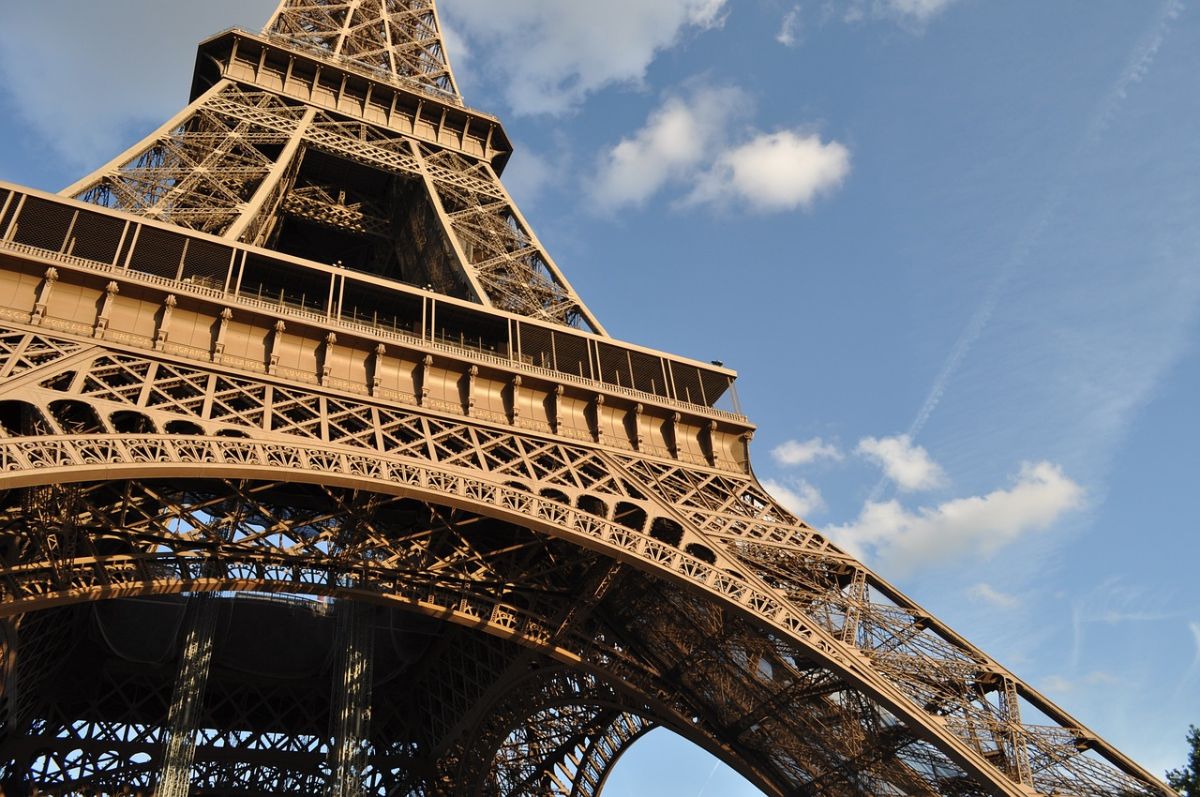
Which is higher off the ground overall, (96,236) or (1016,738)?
(96,236)

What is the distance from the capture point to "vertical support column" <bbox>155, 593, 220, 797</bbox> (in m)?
22.1

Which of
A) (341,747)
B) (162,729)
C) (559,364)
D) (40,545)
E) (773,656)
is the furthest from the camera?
(162,729)

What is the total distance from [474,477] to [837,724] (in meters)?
7.61

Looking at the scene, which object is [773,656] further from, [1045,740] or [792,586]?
[1045,740]

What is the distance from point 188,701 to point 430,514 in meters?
8.87

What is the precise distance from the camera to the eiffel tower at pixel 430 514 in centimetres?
1545

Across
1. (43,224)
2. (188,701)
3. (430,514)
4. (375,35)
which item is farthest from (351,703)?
(375,35)

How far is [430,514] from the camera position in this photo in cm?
1975

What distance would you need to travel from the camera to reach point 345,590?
58.0ft

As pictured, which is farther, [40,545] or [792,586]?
[792,586]

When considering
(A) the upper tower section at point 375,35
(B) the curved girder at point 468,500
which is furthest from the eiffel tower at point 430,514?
(A) the upper tower section at point 375,35

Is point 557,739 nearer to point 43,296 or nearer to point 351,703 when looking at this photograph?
point 351,703

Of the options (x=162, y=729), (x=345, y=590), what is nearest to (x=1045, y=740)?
(x=345, y=590)

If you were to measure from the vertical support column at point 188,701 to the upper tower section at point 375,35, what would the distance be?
55.4ft
